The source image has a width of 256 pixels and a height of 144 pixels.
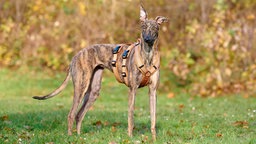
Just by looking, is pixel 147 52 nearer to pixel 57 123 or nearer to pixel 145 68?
pixel 145 68

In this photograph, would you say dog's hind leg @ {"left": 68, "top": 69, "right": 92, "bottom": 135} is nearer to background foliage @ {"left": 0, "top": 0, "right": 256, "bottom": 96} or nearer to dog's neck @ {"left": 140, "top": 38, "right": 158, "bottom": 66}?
dog's neck @ {"left": 140, "top": 38, "right": 158, "bottom": 66}

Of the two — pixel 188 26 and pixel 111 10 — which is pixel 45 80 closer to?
pixel 111 10

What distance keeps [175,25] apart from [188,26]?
4.47 ft

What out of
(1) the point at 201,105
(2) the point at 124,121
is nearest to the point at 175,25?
(1) the point at 201,105

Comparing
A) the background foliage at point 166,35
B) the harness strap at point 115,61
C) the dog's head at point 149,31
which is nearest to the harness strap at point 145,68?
the dog's head at point 149,31

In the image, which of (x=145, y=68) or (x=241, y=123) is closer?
(x=145, y=68)

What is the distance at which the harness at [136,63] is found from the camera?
26.9 feet

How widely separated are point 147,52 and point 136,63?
0.24m

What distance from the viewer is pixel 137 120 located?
34.1ft

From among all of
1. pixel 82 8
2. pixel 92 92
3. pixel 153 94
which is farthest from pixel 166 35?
pixel 153 94

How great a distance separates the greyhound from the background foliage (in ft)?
25.7

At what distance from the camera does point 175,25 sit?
1967cm

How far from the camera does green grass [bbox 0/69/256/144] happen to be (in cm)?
802

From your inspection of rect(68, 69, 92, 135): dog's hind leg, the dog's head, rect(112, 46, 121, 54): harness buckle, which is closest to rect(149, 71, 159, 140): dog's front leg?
the dog's head
